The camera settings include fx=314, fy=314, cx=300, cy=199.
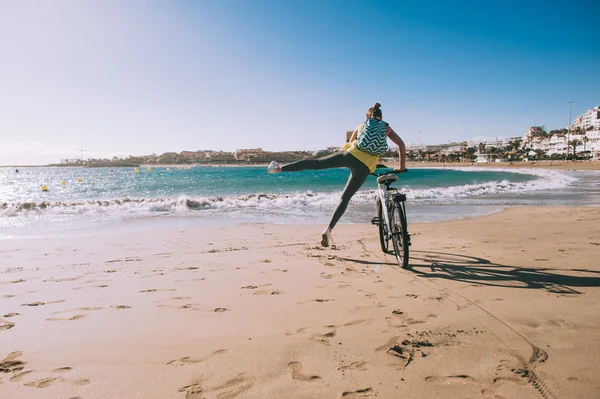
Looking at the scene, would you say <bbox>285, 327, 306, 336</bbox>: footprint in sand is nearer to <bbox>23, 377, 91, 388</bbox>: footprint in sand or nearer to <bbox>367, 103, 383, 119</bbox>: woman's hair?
<bbox>23, 377, 91, 388</bbox>: footprint in sand

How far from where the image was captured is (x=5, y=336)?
8.04ft

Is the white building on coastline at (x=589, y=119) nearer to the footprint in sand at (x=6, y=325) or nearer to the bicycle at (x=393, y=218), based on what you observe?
the bicycle at (x=393, y=218)

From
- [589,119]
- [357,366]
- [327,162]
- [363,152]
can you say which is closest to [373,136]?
[363,152]

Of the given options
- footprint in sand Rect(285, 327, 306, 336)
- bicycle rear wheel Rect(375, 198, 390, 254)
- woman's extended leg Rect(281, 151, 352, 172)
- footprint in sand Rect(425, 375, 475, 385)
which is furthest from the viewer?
bicycle rear wheel Rect(375, 198, 390, 254)

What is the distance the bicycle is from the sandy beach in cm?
27

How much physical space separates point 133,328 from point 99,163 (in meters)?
223

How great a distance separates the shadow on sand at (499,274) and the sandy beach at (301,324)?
0.03 meters

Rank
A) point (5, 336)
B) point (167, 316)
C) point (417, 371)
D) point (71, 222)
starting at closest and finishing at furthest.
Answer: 1. point (417, 371)
2. point (5, 336)
3. point (167, 316)
4. point (71, 222)

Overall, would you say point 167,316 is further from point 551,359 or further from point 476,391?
point 551,359

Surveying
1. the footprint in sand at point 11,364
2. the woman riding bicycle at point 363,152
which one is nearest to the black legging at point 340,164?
the woman riding bicycle at point 363,152

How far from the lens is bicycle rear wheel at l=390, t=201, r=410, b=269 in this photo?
428cm

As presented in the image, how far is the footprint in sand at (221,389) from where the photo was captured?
5.77 feet

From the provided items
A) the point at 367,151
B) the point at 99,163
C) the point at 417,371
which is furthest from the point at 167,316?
→ the point at 99,163

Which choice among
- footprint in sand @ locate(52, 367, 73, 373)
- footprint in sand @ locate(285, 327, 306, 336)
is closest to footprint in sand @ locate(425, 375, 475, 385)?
footprint in sand @ locate(285, 327, 306, 336)
